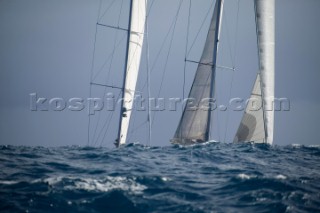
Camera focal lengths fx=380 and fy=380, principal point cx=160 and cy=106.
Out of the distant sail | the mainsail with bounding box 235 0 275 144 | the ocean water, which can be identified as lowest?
the ocean water

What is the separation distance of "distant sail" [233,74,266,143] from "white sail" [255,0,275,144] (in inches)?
26.7

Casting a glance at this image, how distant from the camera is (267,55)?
28.8 meters

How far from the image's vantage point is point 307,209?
10.5 m

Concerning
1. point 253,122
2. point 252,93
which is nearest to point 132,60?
point 252,93

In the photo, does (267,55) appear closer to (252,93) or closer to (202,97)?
(252,93)

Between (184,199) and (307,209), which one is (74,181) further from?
(307,209)

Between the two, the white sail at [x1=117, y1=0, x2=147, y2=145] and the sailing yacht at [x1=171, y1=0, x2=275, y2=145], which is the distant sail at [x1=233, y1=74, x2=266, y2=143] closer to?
the sailing yacht at [x1=171, y1=0, x2=275, y2=145]

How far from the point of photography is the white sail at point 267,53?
28.6m

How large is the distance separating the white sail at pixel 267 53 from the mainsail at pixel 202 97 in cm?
327

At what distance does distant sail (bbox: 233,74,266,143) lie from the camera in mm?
29344

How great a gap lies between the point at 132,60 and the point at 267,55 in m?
10.6

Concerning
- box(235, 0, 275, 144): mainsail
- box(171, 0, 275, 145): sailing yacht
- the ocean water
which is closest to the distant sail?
box(171, 0, 275, 145): sailing yacht

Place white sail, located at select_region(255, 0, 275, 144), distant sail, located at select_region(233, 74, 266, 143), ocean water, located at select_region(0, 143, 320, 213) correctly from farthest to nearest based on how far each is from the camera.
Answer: distant sail, located at select_region(233, 74, 266, 143) < white sail, located at select_region(255, 0, 275, 144) < ocean water, located at select_region(0, 143, 320, 213)

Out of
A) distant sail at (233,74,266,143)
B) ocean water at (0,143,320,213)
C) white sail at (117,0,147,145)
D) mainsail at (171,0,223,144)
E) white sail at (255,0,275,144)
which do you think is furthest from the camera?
white sail at (117,0,147,145)
